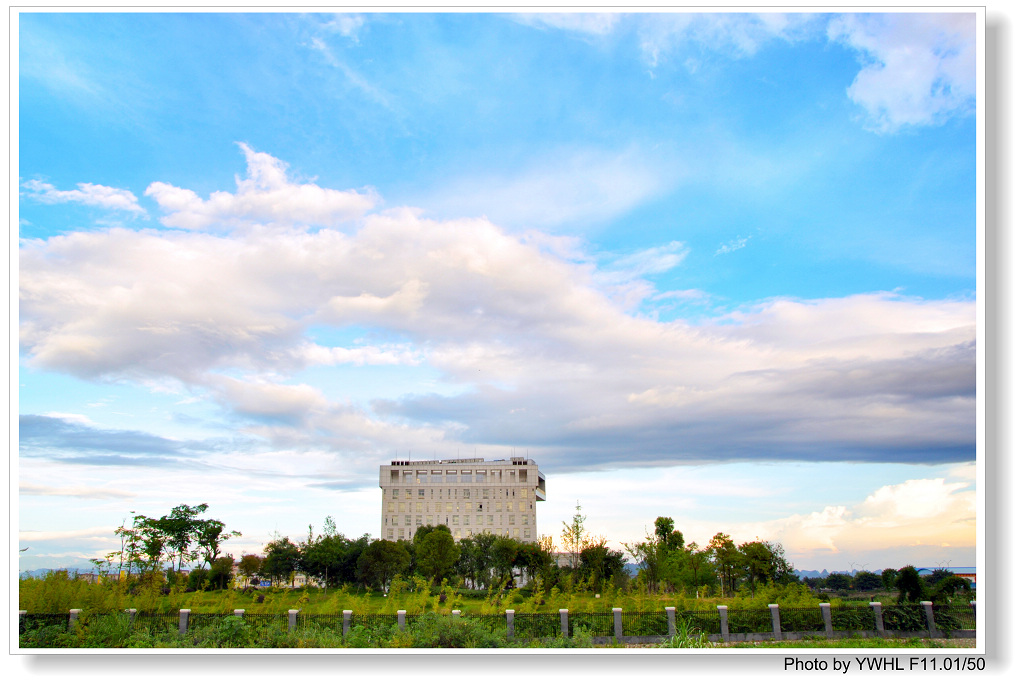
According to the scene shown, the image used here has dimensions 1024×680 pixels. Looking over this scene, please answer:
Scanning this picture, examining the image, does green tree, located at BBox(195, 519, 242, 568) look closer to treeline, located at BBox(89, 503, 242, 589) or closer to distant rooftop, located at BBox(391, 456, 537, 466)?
treeline, located at BBox(89, 503, 242, 589)

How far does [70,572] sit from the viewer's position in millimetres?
14273

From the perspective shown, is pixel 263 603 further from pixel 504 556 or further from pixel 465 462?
pixel 465 462

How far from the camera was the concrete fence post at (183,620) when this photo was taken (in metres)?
12.1

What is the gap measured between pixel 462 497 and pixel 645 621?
188ft

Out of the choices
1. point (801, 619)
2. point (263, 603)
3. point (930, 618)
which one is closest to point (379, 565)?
point (263, 603)

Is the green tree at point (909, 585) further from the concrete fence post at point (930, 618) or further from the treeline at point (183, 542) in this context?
the treeline at point (183, 542)

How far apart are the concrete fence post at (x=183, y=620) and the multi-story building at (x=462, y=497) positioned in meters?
57.2

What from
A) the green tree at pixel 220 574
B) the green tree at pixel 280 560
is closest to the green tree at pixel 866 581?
the green tree at pixel 220 574

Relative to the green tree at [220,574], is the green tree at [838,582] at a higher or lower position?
higher
